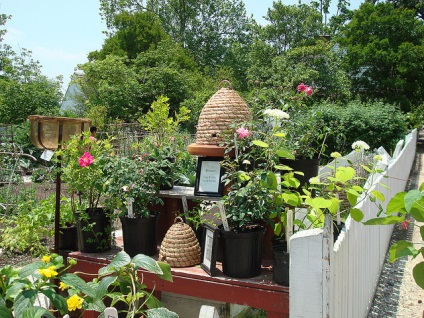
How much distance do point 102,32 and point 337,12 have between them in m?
18.4

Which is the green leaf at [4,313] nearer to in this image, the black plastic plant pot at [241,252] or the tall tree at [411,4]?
the black plastic plant pot at [241,252]

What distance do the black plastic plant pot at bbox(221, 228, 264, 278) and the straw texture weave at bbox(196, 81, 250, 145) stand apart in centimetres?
67

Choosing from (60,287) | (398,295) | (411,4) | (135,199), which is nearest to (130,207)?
(135,199)

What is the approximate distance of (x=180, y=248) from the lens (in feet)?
7.23

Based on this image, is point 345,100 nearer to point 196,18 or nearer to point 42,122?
point 42,122

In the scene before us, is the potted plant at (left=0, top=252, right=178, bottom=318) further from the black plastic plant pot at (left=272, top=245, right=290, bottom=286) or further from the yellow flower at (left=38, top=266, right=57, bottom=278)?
the black plastic plant pot at (left=272, top=245, right=290, bottom=286)

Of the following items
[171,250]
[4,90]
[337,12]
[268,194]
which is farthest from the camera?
[337,12]

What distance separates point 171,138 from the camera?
324cm

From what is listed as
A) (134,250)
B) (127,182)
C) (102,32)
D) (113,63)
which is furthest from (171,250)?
(102,32)

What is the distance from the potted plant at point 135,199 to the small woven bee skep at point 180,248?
17 centimetres

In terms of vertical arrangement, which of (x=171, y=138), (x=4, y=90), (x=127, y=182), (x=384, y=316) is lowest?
(x=384, y=316)

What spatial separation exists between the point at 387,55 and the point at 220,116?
16341 millimetres

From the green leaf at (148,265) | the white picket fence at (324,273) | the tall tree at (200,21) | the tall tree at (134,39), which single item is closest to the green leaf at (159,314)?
the green leaf at (148,265)

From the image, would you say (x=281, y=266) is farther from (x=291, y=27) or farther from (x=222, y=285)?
(x=291, y=27)
